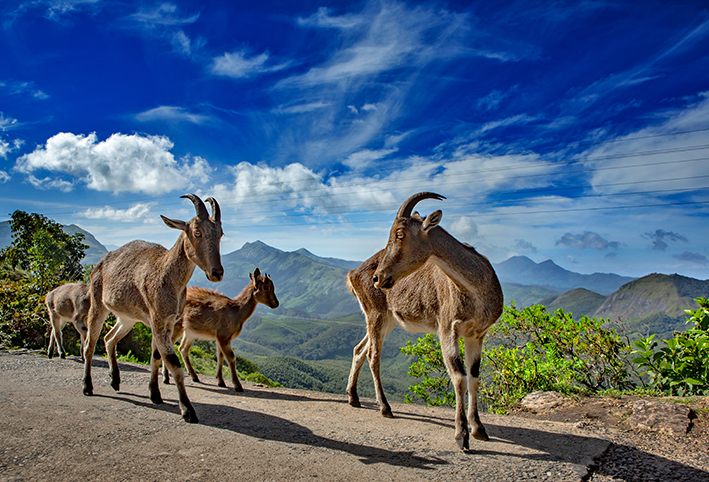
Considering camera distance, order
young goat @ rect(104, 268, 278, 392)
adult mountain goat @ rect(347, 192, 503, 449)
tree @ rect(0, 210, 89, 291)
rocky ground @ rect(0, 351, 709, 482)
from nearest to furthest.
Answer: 1. rocky ground @ rect(0, 351, 709, 482)
2. adult mountain goat @ rect(347, 192, 503, 449)
3. young goat @ rect(104, 268, 278, 392)
4. tree @ rect(0, 210, 89, 291)

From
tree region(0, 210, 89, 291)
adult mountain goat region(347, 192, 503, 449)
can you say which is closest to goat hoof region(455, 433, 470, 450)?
adult mountain goat region(347, 192, 503, 449)

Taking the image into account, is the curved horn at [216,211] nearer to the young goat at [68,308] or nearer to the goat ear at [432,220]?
the goat ear at [432,220]

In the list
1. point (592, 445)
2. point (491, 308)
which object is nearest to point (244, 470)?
point (491, 308)

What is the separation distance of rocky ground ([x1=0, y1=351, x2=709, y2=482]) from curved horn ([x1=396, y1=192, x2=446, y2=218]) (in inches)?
128

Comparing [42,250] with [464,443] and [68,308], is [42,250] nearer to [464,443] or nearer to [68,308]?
[68,308]

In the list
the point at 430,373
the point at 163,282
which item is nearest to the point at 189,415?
the point at 163,282

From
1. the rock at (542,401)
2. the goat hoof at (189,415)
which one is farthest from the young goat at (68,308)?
the rock at (542,401)

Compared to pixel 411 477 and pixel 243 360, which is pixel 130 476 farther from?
pixel 243 360

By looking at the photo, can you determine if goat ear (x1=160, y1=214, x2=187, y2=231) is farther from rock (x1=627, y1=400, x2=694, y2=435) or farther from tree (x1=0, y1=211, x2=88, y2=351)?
tree (x1=0, y1=211, x2=88, y2=351)

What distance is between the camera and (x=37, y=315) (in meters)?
14.1

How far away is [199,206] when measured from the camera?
6.90m

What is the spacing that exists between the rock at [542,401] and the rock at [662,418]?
4.76 ft

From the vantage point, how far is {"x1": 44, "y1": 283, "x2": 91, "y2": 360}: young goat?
1138 centimetres

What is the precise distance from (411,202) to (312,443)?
370 cm
